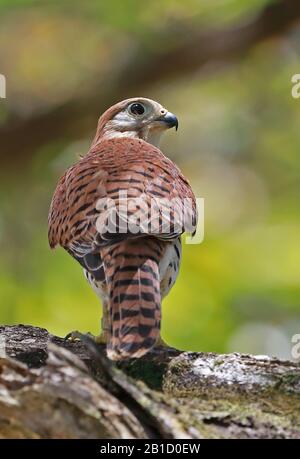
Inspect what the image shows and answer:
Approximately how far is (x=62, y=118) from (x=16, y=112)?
569 mm

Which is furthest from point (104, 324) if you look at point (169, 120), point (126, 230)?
point (169, 120)

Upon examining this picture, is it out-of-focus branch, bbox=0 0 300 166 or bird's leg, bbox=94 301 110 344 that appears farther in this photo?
out-of-focus branch, bbox=0 0 300 166

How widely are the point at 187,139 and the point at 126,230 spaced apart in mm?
7445

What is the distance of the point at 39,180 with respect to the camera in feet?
40.0

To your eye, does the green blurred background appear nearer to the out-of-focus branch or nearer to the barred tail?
the out-of-focus branch

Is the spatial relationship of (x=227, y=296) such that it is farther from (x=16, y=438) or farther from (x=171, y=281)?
(x=16, y=438)

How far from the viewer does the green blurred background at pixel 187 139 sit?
413 inches

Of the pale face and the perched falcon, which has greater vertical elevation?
the pale face

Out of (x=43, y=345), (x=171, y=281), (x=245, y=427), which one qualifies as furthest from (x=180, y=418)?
(x=171, y=281)

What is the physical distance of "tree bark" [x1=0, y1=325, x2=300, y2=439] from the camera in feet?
14.5

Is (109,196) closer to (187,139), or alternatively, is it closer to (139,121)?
(139,121)

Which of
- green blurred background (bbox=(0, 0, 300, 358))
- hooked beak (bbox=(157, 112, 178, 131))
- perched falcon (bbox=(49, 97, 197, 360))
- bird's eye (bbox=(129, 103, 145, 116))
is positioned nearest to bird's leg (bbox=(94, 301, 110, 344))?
perched falcon (bbox=(49, 97, 197, 360))

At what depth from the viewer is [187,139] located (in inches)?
519
